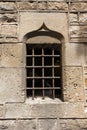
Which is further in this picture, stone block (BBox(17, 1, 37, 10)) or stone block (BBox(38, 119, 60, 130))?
stone block (BBox(17, 1, 37, 10))

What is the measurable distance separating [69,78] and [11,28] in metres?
1.20

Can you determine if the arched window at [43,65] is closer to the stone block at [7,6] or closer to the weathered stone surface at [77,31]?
the weathered stone surface at [77,31]

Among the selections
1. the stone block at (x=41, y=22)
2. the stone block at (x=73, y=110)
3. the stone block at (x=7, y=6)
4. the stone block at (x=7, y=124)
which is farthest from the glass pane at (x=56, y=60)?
the stone block at (x=7, y=124)

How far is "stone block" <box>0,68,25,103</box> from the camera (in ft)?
16.6

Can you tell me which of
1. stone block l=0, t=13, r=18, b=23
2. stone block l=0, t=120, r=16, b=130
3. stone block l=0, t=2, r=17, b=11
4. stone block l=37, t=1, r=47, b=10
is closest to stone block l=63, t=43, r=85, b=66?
stone block l=37, t=1, r=47, b=10

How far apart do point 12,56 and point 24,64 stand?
227mm

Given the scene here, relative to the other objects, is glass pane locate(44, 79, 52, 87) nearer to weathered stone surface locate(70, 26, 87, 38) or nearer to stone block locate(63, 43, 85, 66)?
stone block locate(63, 43, 85, 66)

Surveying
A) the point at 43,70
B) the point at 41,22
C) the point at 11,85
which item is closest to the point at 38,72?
the point at 43,70

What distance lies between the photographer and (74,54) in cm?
515

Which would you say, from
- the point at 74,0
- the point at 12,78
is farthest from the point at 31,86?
the point at 74,0

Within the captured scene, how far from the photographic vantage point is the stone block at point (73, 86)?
512 centimetres

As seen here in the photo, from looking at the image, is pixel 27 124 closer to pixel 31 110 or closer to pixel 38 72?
→ pixel 31 110

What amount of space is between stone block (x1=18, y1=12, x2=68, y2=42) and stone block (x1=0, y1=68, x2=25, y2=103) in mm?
604

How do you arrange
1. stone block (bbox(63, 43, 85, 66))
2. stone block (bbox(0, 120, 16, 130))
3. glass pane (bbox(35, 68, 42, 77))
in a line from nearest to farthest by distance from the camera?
stone block (bbox(0, 120, 16, 130))
stone block (bbox(63, 43, 85, 66))
glass pane (bbox(35, 68, 42, 77))
